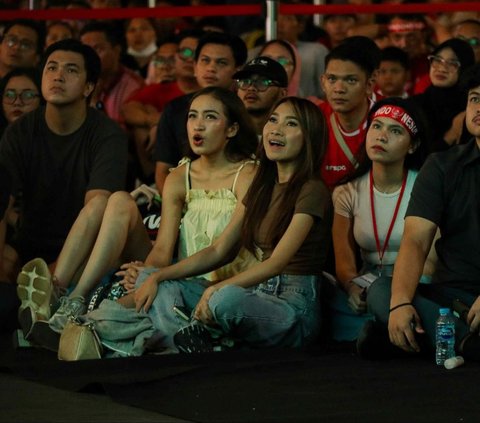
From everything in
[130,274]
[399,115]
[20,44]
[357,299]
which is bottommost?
[357,299]

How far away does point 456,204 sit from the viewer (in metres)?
6.47

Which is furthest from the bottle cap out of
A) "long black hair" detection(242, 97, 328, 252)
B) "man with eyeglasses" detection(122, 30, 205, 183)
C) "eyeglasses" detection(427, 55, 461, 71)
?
"man with eyeglasses" detection(122, 30, 205, 183)

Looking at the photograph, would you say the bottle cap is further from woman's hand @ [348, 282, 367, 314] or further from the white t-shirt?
the white t-shirt

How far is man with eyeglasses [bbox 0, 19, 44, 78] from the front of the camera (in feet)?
32.8

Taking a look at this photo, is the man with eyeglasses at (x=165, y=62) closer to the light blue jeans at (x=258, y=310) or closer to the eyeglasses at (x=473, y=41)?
the eyeglasses at (x=473, y=41)

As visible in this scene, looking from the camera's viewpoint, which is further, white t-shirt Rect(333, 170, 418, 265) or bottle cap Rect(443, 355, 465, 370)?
white t-shirt Rect(333, 170, 418, 265)

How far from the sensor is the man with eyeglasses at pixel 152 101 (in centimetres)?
966

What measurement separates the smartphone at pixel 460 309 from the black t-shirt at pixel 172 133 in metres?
2.69

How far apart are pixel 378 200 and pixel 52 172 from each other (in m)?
1.85

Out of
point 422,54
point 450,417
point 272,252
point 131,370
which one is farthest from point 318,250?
point 422,54

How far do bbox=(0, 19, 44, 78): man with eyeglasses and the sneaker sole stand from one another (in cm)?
331

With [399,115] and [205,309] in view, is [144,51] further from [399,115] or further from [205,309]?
[205,309]

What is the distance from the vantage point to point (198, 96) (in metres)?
7.43

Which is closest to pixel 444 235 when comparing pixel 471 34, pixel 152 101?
pixel 471 34
